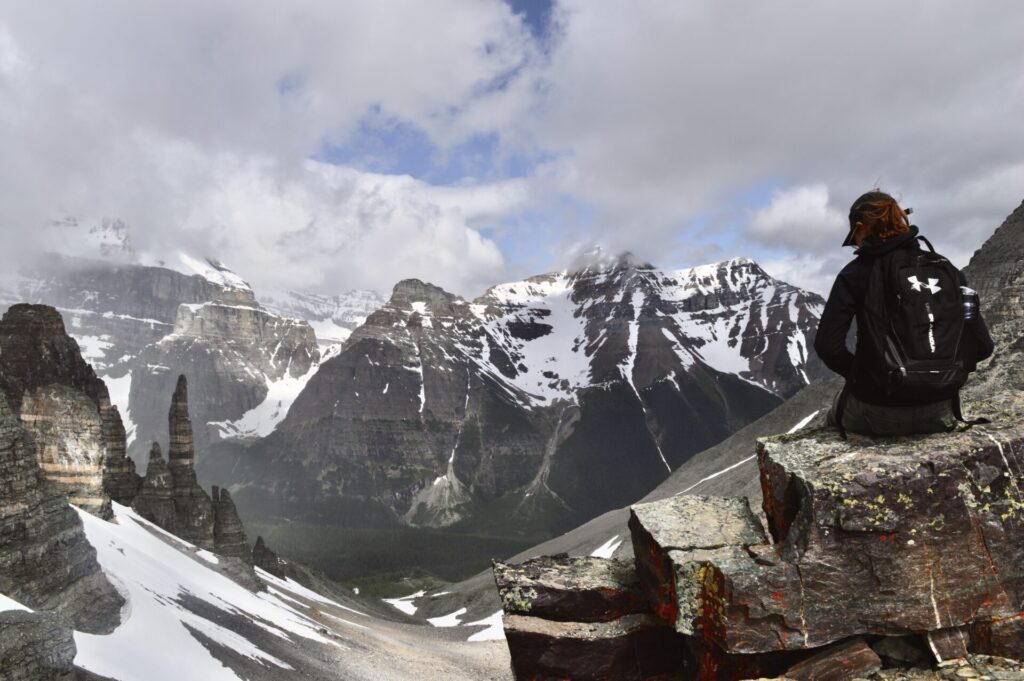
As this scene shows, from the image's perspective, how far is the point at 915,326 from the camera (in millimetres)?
8508

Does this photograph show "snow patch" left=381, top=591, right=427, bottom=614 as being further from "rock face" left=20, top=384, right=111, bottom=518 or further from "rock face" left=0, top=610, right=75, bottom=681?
"rock face" left=0, top=610, right=75, bottom=681

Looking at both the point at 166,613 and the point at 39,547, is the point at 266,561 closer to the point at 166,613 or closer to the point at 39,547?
the point at 166,613

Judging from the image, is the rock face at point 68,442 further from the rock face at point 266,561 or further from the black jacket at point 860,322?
the black jacket at point 860,322

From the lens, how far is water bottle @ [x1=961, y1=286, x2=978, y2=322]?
8.69 meters

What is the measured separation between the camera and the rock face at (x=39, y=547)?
2644cm

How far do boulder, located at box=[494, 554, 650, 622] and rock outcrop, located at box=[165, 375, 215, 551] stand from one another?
66092mm

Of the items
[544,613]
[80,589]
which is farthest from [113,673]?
[544,613]

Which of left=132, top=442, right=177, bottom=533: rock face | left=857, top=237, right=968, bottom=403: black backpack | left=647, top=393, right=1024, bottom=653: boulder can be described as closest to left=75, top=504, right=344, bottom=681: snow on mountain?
left=132, top=442, right=177, bottom=533: rock face

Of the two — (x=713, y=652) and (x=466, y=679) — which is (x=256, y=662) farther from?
(x=713, y=652)

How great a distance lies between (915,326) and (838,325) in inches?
34.3

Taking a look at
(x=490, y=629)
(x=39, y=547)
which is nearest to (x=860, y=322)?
(x=39, y=547)

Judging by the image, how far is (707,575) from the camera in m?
9.14

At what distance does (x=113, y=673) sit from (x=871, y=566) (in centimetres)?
2511

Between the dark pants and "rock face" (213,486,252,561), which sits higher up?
the dark pants
